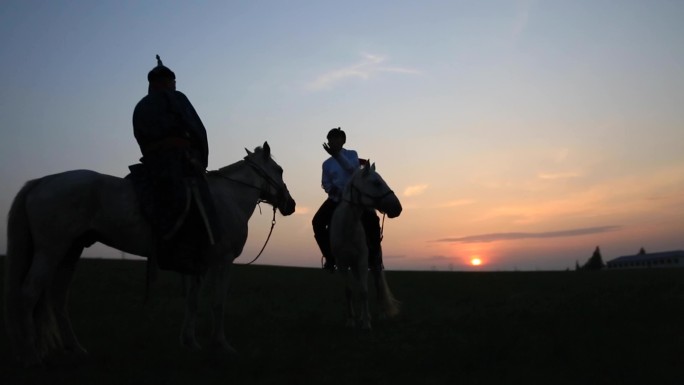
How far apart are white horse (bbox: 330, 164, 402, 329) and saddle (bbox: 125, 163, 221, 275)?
131 inches

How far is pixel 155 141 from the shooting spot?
7.88 meters

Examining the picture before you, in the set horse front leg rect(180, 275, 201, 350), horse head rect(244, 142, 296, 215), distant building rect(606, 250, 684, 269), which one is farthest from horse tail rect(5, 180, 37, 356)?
distant building rect(606, 250, 684, 269)

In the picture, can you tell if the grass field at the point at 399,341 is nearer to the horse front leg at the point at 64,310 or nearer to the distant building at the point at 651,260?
the horse front leg at the point at 64,310

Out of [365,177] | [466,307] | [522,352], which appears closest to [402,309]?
[466,307]

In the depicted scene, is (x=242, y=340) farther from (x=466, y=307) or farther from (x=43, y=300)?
(x=466, y=307)

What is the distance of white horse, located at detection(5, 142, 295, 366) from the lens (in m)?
6.71

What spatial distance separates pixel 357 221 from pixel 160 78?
4.26 meters

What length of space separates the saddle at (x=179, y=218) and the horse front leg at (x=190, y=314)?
1.63 feet

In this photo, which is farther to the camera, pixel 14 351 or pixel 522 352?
pixel 522 352

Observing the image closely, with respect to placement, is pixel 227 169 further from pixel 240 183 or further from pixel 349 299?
pixel 349 299

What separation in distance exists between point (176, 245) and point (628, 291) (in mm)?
11626

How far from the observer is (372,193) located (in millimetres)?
10820

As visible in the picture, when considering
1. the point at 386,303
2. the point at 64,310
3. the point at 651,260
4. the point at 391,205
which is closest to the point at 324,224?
the point at 391,205

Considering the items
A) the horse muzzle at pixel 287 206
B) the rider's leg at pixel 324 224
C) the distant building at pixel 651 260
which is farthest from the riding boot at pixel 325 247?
the distant building at pixel 651 260
